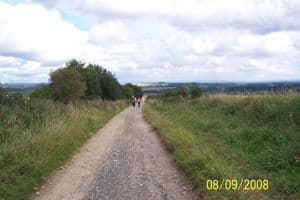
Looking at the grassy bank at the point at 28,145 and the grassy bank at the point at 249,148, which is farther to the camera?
the grassy bank at the point at 28,145

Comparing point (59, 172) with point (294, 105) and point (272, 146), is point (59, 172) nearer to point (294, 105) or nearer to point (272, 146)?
point (272, 146)

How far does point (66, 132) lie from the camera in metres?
15.0

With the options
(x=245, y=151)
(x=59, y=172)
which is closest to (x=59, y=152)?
(x=59, y=172)

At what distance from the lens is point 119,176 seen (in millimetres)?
10102

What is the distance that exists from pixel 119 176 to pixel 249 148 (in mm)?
4825

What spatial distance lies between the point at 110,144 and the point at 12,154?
239 inches

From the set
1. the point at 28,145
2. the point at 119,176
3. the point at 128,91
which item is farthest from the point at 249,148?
the point at 128,91

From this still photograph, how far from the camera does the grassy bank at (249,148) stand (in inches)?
349

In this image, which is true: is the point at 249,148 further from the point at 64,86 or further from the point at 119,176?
the point at 64,86

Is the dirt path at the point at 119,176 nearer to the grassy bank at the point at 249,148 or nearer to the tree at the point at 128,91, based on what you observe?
the grassy bank at the point at 249,148

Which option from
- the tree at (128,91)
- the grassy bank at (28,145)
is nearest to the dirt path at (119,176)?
the grassy bank at (28,145)

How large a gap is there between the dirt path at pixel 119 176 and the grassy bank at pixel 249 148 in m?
0.48

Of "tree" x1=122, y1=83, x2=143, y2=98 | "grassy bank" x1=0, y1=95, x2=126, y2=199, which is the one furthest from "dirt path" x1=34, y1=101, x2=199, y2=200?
"tree" x1=122, y1=83, x2=143, y2=98

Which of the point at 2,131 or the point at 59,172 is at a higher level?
the point at 2,131
